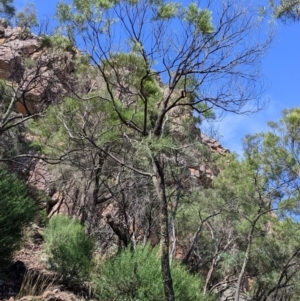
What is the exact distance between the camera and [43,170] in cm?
2402

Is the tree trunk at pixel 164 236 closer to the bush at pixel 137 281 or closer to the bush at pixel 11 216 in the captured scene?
the bush at pixel 137 281

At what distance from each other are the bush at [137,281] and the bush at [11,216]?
197 centimetres

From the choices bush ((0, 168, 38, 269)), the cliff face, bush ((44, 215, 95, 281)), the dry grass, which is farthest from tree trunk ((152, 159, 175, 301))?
bush ((44, 215, 95, 281))

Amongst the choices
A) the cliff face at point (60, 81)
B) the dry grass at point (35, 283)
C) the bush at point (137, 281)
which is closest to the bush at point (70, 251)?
the dry grass at point (35, 283)

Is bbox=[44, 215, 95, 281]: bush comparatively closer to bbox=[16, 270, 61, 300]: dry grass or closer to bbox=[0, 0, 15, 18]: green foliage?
bbox=[16, 270, 61, 300]: dry grass

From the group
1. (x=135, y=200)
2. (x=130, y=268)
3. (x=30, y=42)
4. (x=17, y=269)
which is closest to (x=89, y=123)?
(x=135, y=200)

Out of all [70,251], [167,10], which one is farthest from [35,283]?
[167,10]

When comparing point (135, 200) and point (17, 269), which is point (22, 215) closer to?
point (17, 269)

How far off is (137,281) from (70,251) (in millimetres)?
2362

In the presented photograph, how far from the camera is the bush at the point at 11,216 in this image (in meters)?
9.01

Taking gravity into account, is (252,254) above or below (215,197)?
below

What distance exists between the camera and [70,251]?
1014 centimetres

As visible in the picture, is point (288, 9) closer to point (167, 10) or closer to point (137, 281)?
point (167, 10)

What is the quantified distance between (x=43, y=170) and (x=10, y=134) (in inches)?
236
